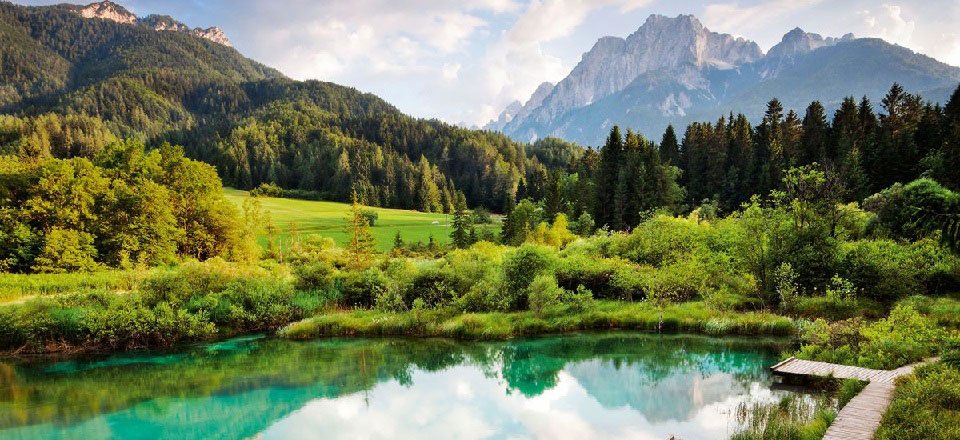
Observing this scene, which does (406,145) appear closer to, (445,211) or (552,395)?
(445,211)

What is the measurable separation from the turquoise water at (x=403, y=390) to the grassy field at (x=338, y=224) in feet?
137

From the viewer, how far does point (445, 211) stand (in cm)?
13375

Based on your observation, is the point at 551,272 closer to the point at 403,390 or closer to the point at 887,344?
the point at 403,390

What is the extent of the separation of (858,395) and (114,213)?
170 feet

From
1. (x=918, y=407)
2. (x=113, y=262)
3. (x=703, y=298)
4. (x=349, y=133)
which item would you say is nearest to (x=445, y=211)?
(x=349, y=133)

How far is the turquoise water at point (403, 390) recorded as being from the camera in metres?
18.5

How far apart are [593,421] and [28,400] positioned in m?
23.3

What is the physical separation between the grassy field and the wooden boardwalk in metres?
55.2

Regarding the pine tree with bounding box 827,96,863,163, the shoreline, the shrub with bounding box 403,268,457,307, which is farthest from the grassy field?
the pine tree with bounding box 827,96,863,163

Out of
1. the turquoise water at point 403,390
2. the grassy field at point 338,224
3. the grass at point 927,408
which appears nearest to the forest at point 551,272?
the grass at point 927,408

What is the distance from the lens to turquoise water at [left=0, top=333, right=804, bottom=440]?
18484 mm

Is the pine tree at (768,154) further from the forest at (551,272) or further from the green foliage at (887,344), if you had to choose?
the green foliage at (887,344)

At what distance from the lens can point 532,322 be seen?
2977 centimetres

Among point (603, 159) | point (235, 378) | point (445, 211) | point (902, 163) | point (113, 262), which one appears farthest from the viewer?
point (445, 211)
